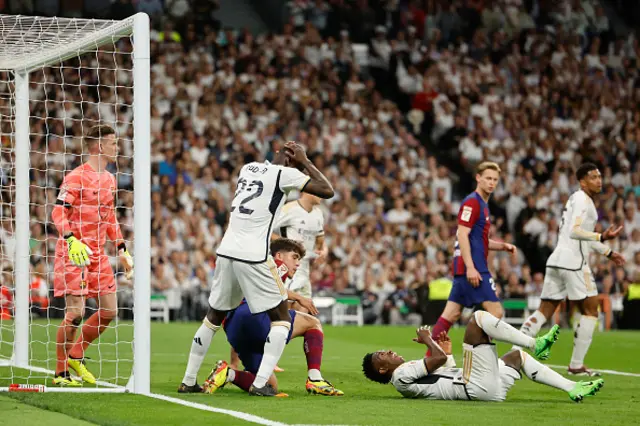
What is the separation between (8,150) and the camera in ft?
42.9

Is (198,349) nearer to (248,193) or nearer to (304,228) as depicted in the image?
(248,193)

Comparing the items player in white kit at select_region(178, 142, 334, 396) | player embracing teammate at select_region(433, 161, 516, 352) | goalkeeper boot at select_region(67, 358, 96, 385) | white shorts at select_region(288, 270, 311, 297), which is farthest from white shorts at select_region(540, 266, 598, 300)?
goalkeeper boot at select_region(67, 358, 96, 385)

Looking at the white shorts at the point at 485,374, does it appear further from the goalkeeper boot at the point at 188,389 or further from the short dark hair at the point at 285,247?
the goalkeeper boot at the point at 188,389

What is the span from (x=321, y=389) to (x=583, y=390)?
219 cm

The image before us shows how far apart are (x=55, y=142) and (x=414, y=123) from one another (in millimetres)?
9577

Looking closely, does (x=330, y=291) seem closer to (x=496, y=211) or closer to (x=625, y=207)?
(x=496, y=211)

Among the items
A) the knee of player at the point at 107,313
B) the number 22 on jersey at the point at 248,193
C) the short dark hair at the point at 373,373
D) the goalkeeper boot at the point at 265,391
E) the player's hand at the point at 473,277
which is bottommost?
the goalkeeper boot at the point at 265,391

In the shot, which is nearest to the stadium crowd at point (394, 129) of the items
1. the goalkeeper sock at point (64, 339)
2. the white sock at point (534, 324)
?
the white sock at point (534, 324)

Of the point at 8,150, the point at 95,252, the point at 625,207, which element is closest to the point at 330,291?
the point at 625,207

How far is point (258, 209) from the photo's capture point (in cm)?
947

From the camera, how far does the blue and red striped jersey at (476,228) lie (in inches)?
472

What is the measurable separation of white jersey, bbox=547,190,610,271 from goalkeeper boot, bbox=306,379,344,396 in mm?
4269

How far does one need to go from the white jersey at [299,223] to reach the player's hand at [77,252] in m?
3.95

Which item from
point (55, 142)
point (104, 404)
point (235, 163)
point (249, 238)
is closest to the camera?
point (104, 404)
